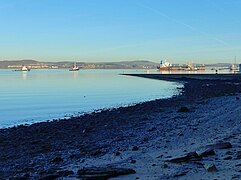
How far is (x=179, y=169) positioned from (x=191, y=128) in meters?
6.17

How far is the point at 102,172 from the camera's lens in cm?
710

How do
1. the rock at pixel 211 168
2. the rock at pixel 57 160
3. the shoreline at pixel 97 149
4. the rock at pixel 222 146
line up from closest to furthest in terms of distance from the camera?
1. the rock at pixel 211 168
2. the shoreline at pixel 97 149
3. the rock at pixel 222 146
4. the rock at pixel 57 160

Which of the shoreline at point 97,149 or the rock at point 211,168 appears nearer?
the rock at point 211,168

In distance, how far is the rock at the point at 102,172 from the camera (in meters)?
6.97

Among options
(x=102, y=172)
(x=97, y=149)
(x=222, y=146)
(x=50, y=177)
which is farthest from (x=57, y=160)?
(x=222, y=146)

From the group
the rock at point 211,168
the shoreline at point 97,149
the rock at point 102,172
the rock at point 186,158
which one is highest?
the rock at point 211,168

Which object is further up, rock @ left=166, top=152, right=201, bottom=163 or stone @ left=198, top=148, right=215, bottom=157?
stone @ left=198, top=148, right=215, bottom=157

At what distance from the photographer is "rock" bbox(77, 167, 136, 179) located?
6.97 m

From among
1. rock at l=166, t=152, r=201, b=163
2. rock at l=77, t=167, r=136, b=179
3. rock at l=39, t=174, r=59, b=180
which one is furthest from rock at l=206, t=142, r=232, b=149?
rock at l=39, t=174, r=59, b=180

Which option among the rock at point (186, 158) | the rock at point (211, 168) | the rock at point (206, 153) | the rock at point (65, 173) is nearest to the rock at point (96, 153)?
the rock at point (65, 173)

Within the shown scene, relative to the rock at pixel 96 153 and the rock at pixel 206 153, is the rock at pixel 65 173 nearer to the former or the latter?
the rock at pixel 96 153

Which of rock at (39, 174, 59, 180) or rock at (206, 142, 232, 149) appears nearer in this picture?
rock at (39, 174, 59, 180)

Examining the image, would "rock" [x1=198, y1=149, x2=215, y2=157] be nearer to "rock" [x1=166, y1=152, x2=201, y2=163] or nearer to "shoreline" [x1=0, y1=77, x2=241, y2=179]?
"rock" [x1=166, y1=152, x2=201, y2=163]

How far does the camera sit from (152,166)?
771 cm
